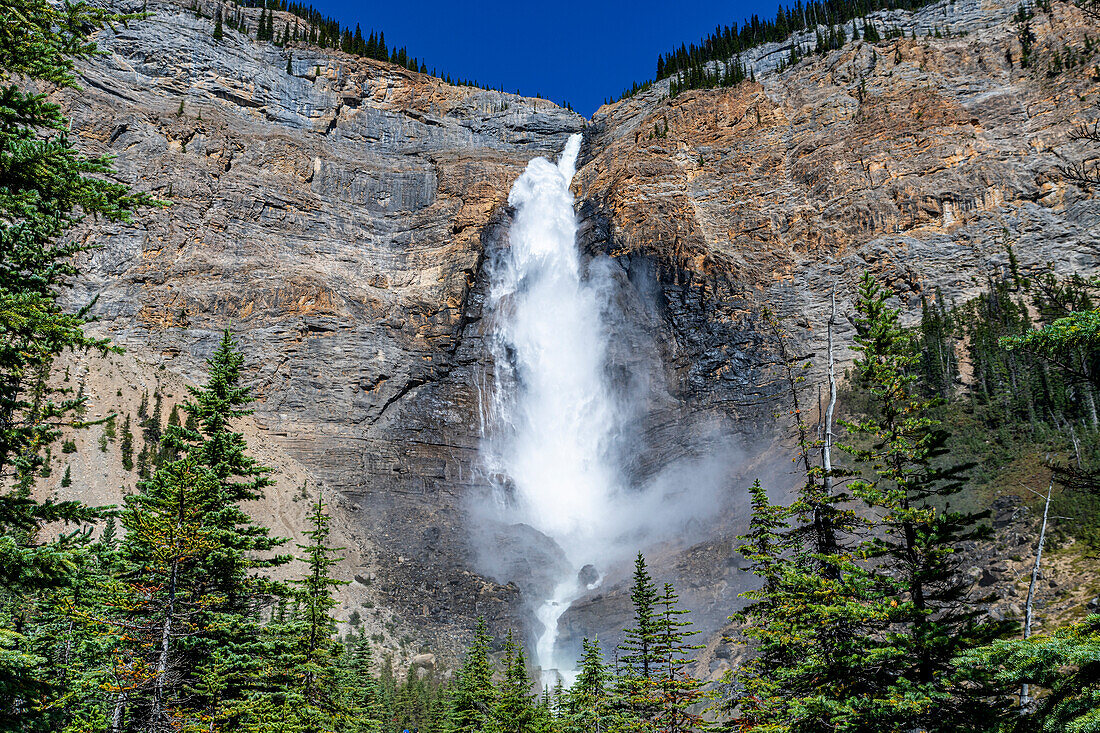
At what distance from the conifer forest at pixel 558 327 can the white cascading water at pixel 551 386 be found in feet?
1.34

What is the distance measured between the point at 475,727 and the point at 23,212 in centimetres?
2284

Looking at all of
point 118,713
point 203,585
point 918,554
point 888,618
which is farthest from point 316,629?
point 918,554

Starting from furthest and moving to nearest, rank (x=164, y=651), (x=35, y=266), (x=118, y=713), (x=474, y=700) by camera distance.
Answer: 1. (x=474, y=700)
2. (x=164, y=651)
3. (x=118, y=713)
4. (x=35, y=266)

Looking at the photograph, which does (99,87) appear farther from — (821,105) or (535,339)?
(821,105)

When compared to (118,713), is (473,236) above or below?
above

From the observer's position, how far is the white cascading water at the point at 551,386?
73.8 meters

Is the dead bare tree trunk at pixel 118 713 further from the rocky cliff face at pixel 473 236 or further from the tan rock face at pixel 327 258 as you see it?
the tan rock face at pixel 327 258

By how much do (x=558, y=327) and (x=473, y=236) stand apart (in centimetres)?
1681

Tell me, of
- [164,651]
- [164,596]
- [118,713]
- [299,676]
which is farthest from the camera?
[299,676]

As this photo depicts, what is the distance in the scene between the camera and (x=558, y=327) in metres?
85.9

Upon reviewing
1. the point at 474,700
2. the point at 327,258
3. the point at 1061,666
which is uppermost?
the point at 327,258

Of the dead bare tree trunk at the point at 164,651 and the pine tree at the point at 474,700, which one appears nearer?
the dead bare tree trunk at the point at 164,651

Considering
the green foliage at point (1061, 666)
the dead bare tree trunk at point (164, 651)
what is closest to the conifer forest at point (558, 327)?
the dead bare tree trunk at point (164, 651)

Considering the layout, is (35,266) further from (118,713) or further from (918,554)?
(918,554)
